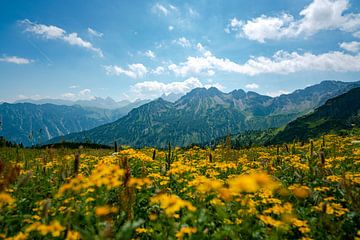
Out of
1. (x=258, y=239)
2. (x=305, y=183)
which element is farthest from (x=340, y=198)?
(x=258, y=239)

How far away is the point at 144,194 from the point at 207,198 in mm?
2115

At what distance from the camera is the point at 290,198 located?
24.9ft

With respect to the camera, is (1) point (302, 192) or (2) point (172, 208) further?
(1) point (302, 192)

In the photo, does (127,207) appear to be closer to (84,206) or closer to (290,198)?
(84,206)

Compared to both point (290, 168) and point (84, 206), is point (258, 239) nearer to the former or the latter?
point (84, 206)

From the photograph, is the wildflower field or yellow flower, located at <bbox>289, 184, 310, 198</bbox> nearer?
the wildflower field

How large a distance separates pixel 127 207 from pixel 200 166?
15.3ft

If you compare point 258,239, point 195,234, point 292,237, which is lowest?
point 292,237

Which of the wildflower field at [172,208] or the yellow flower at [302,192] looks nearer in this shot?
the wildflower field at [172,208]

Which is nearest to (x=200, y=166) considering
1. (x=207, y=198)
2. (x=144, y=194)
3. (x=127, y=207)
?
(x=144, y=194)

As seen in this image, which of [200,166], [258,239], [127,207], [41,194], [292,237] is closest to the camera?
[258,239]

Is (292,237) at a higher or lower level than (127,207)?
lower

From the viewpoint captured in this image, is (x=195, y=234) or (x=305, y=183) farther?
(x=305, y=183)

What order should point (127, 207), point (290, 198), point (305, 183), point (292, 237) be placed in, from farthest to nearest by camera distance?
point (305, 183) → point (290, 198) → point (292, 237) → point (127, 207)
